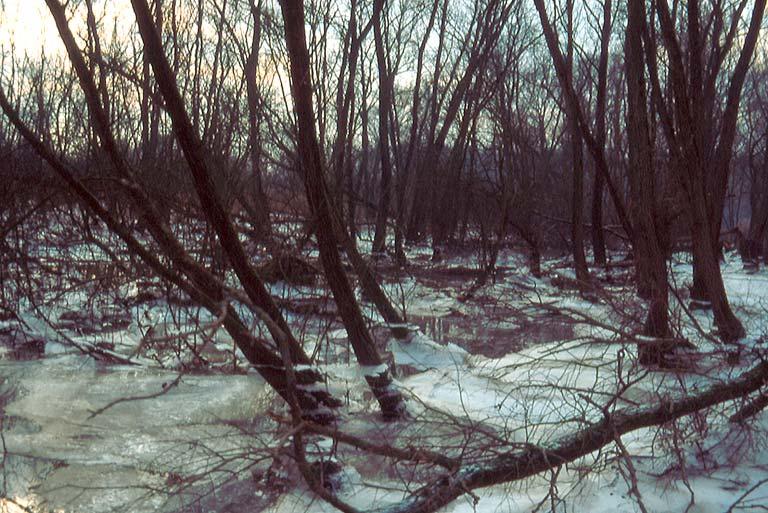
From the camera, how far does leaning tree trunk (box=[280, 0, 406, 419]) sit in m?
5.69

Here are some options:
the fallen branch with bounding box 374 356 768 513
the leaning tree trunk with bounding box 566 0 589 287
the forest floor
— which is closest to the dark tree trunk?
the forest floor

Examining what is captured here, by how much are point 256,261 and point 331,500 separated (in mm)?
5896

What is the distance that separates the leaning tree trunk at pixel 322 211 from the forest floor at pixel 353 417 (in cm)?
24

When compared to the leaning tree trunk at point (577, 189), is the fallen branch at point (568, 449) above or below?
below

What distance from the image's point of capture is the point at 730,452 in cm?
535

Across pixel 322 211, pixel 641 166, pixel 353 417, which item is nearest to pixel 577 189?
pixel 641 166

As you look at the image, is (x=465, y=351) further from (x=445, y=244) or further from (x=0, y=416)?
(x=445, y=244)

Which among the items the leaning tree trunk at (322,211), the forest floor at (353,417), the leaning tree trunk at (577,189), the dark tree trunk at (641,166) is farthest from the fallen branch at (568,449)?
the leaning tree trunk at (577,189)

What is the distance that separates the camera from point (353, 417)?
6.23 metres

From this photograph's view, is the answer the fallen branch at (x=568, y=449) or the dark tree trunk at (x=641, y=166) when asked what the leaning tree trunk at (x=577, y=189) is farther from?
the fallen branch at (x=568, y=449)

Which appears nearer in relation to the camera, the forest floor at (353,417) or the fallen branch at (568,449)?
the fallen branch at (568,449)

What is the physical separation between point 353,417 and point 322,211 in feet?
4.99

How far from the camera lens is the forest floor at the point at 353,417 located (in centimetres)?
474

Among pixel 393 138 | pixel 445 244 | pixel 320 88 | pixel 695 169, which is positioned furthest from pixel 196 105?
pixel 393 138
